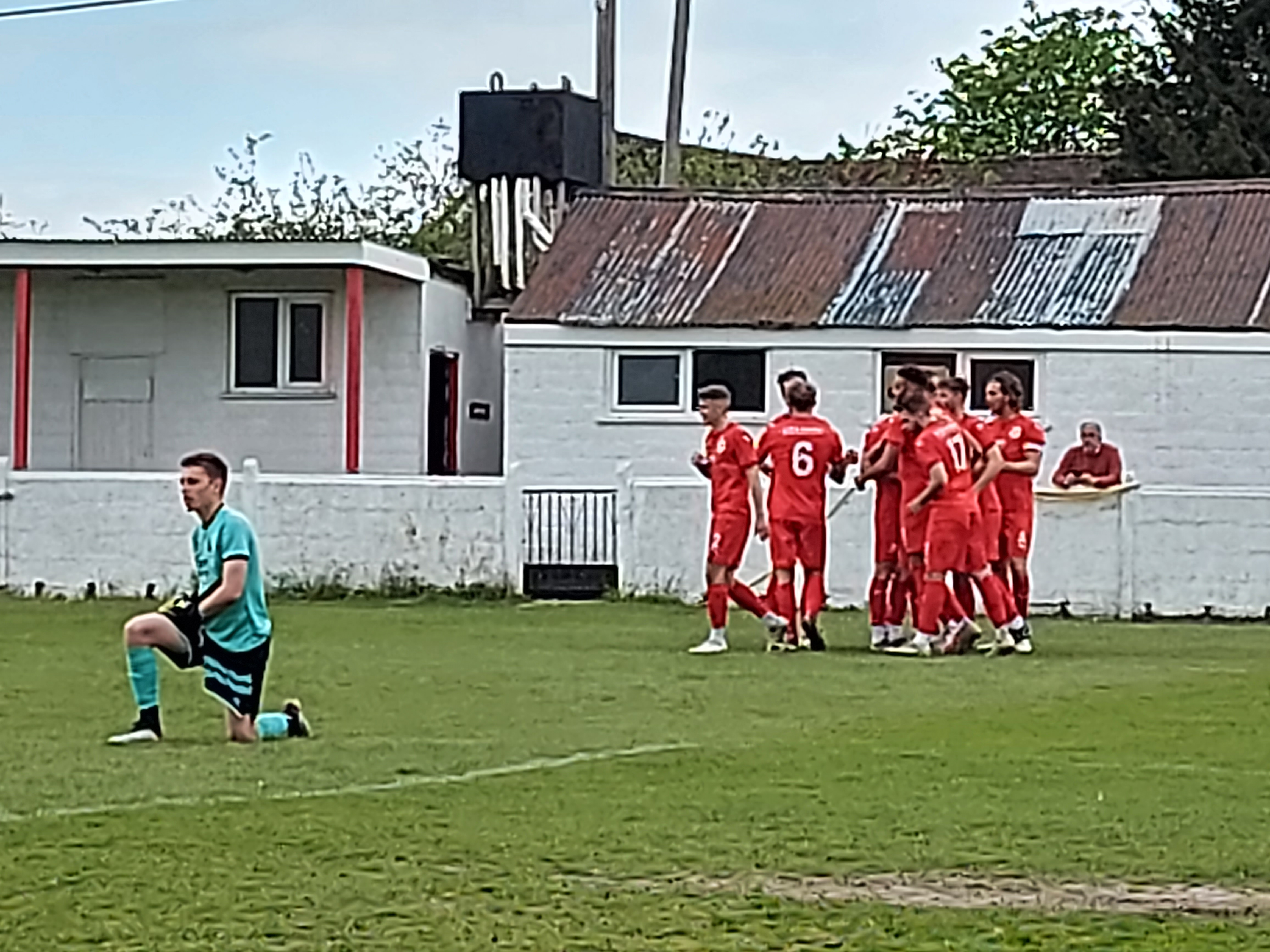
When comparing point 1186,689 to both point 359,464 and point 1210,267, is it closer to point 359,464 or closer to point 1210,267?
point 1210,267

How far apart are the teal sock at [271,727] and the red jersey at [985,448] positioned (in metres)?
7.12

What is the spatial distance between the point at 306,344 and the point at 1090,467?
11.4 meters

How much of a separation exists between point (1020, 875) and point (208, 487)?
202 inches

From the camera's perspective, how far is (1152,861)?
9445 mm

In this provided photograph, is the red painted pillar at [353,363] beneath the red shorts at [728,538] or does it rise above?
above

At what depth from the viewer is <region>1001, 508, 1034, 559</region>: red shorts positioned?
20.2 meters

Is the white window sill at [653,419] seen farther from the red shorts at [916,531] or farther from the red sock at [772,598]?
the red shorts at [916,531]

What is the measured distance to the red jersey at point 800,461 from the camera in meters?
19.3

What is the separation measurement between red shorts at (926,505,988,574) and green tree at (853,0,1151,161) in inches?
1604

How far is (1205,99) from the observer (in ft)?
133

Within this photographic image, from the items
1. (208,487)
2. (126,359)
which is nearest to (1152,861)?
(208,487)

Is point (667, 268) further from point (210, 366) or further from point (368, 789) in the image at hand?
point (368, 789)

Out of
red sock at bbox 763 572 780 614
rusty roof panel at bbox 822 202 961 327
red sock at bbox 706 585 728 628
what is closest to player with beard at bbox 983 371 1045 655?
red sock at bbox 763 572 780 614

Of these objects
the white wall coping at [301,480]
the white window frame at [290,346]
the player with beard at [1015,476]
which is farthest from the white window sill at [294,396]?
the player with beard at [1015,476]
